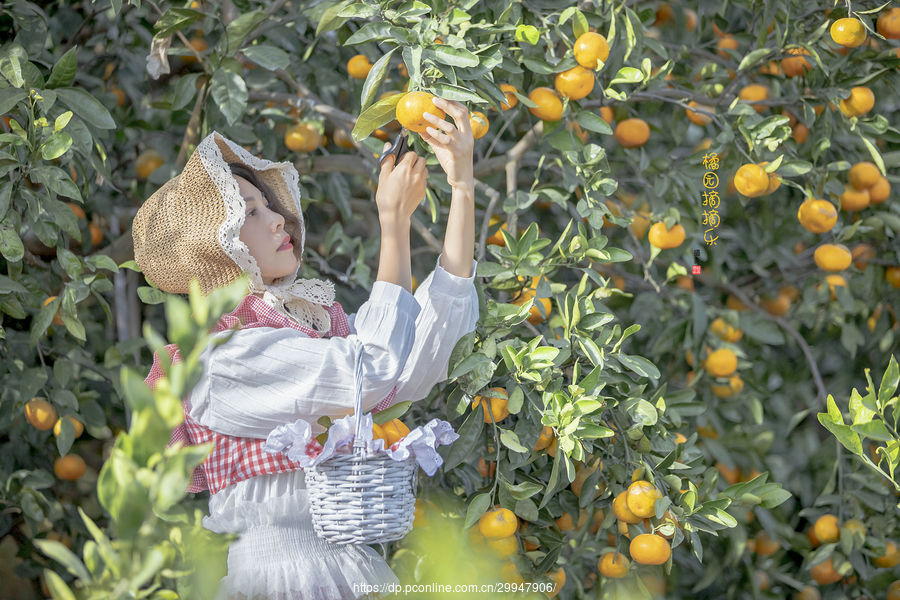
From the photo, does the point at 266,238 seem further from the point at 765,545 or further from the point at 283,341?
the point at 765,545

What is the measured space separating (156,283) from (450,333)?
0.43m

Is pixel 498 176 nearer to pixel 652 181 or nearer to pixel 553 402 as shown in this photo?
pixel 652 181

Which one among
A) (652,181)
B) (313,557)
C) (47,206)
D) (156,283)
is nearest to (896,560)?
(652,181)

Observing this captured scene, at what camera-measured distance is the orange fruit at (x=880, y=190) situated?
1.80 m

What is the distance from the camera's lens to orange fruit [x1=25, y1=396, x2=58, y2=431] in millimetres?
1557

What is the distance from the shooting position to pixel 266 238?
113 centimetres

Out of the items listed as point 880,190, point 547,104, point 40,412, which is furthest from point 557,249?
point 40,412

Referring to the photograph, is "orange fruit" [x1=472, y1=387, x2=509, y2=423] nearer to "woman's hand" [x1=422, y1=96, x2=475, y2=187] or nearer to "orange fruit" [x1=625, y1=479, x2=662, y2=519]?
"orange fruit" [x1=625, y1=479, x2=662, y2=519]

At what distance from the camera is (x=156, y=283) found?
1.13 m

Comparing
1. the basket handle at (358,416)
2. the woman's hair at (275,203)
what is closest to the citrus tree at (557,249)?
the basket handle at (358,416)

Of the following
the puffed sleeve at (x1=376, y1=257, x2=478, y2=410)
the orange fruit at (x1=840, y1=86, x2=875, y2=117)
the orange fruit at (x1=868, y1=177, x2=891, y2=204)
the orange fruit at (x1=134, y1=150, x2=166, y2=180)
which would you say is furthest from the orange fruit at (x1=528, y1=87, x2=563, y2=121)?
the orange fruit at (x1=134, y1=150, x2=166, y2=180)

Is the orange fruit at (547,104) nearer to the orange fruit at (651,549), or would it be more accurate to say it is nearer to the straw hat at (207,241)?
the straw hat at (207,241)

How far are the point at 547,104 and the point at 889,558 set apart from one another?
1284 millimetres

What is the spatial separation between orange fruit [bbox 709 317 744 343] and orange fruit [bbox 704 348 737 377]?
3.0 inches
